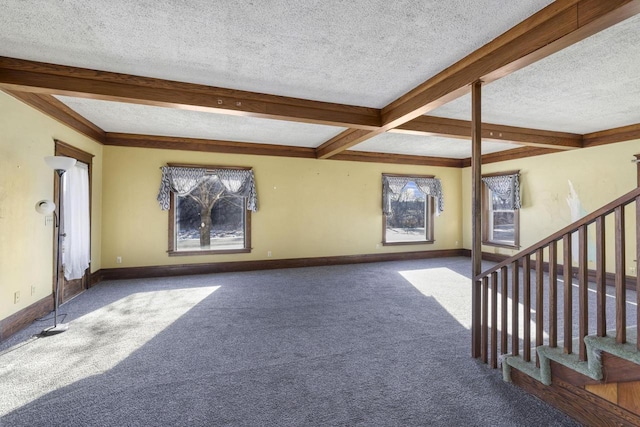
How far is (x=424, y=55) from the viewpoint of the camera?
2656mm

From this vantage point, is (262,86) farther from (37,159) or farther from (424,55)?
(37,159)

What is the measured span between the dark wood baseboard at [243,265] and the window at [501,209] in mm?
1159

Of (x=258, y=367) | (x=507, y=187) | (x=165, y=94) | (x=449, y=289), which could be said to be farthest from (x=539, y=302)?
(x=507, y=187)

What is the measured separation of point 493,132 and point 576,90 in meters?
1.38

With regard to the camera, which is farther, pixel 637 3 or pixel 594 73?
pixel 594 73

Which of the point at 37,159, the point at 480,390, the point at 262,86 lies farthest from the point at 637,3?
the point at 37,159

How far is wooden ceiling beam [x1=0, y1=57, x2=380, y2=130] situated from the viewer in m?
2.80

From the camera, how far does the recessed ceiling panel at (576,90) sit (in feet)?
8.36

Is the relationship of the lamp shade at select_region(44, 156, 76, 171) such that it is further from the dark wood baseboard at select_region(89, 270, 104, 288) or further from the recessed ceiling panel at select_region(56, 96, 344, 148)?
the dark wood baseboard at select_region(89, 270, 104, 288)

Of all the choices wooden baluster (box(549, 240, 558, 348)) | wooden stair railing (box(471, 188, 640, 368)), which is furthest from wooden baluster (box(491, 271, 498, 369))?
wooden baluster (box(549, 240, 558, 348))

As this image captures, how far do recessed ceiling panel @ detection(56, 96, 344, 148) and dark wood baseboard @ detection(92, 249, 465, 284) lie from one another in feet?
7.72

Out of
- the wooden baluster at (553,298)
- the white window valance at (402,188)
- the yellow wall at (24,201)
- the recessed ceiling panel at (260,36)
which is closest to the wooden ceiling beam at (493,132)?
the recessed ceiling panel at (260,36)

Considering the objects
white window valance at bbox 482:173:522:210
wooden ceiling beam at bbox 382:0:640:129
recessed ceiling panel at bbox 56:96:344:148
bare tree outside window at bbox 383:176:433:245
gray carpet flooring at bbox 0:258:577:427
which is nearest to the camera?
wooden ceiling beam at bbox 382:0:640:129

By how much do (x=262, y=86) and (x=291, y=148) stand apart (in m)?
3.12
